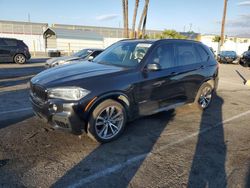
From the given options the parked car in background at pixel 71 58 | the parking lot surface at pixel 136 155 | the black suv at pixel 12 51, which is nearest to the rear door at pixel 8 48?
the black suv at pixel 12 51

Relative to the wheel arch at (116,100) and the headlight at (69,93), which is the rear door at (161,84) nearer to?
the wheel arch at (116,100)

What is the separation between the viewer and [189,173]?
3449 millimetres

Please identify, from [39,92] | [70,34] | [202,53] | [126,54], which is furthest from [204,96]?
Result: [70,34]

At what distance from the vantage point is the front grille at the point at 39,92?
3.98 m

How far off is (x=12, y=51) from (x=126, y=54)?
14.3 metres

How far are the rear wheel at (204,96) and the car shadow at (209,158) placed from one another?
64 cm

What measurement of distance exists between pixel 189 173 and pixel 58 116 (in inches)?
84.0

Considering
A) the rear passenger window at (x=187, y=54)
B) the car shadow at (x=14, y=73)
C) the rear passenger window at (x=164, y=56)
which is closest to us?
the rear passenger window at (x=164, y=56)

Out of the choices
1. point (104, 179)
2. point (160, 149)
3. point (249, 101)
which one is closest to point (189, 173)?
point (160, 149)

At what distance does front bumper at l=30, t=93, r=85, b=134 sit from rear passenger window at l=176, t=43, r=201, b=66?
273 cm

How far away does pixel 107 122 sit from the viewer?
4293 millimetres

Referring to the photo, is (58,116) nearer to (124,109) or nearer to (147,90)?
(124,109)

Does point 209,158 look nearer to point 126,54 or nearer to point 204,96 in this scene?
point 126,54

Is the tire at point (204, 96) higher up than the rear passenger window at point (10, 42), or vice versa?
the rear passenger window at point (10, 42)
